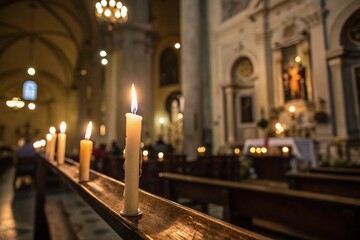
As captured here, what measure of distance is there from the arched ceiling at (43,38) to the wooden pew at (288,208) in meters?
14.7

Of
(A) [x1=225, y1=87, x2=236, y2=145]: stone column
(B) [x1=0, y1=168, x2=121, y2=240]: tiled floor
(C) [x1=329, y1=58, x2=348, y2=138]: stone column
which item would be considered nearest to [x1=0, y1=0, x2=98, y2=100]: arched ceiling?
(A) [x1=225, y1=87, x2=236, y2=145]: stone column

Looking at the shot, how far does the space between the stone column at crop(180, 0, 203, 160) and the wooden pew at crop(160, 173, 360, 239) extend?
6713mm

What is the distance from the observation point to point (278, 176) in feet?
23.8

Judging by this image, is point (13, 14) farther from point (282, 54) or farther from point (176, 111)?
point (282, 54)

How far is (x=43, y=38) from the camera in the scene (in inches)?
→ 903

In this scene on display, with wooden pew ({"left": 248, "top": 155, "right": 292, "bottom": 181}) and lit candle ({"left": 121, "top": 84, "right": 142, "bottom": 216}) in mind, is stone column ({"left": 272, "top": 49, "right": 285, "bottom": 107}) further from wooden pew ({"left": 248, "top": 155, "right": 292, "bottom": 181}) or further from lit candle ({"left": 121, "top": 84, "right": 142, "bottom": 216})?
lit candle ({"left": 121, "top": 84, "right": 142, "bottom": 216})

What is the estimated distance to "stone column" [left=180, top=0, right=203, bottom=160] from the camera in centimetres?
974

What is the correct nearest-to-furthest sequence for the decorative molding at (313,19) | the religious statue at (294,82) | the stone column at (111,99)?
the decorative molding at (313,19), the religious statue at (294,82), the stone column at (111,99)

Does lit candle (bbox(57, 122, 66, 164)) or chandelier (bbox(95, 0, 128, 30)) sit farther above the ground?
chandelier (bbox(95, 0, 128, 30))

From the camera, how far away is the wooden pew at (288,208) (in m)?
1.82

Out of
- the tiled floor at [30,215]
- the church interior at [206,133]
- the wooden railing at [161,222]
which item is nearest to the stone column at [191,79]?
the church interior at [206,133]

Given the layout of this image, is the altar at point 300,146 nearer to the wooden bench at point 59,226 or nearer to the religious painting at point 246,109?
the religious painting at point 246,109

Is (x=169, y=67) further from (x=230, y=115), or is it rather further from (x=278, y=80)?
(x=278, y=80)

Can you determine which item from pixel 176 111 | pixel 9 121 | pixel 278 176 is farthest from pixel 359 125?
pixel 9 121
